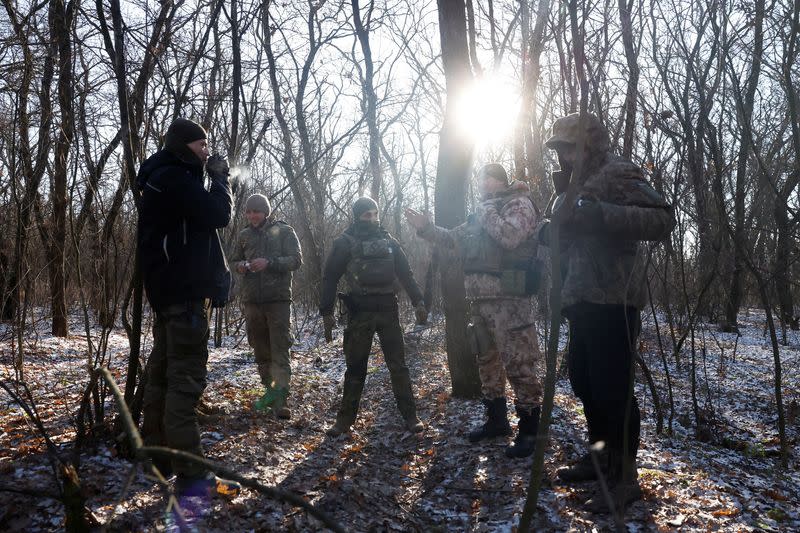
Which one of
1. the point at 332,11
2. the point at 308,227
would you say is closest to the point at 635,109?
the point at 308,227

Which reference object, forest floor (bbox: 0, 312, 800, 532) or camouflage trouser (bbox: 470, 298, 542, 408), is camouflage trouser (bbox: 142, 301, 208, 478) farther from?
camouflage trouser (bbox: 470, 298, 542, 408)

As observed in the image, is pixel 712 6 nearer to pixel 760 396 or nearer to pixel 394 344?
pixel 394 344

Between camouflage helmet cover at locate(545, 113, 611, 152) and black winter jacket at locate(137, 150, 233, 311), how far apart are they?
6.61 feet

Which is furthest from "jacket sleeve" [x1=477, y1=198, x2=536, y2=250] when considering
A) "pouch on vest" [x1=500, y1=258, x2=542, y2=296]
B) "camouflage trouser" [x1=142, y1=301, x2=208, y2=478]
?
"camouflage trouser" [x1=142, y1=301, x2=208, y2=478]

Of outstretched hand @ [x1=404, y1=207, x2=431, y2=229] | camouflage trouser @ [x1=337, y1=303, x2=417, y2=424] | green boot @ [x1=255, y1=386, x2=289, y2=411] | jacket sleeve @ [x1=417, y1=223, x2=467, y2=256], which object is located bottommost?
green boot @ [x1=255, y1=386, x2=289, y2=411]

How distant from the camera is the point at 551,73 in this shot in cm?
863

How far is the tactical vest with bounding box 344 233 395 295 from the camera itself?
4.88 meters

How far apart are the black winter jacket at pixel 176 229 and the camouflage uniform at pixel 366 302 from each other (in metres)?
1.84

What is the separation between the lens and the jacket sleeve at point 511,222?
4105 mm

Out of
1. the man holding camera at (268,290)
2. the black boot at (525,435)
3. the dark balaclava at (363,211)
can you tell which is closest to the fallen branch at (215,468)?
the black boot at (525,435)

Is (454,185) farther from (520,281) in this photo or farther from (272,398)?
(272,398)

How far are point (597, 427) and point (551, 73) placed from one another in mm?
6829

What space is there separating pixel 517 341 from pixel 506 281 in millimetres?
468

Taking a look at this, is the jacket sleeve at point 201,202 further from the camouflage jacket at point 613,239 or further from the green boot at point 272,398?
the green boot at point 272,398
